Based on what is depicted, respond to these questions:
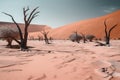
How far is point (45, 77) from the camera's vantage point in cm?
397

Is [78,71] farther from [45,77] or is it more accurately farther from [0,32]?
[0,32]

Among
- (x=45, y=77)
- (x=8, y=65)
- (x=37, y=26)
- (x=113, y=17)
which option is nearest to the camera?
(x=45, y=77)

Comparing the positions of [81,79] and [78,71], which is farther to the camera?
[78,71]

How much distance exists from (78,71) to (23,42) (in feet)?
24.8

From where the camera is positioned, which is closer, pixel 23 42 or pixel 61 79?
pixel 61 79

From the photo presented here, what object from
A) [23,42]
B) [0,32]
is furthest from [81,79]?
[0,32]

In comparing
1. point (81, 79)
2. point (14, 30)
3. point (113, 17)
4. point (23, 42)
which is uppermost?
point (113, 17)

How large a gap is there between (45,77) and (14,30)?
35.4ft

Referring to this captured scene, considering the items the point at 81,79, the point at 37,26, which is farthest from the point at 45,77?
the point at 37,26

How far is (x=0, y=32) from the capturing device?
13.7 metres

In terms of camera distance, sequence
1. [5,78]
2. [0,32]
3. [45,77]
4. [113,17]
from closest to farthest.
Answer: [5,78], [45,77], [0,32], [113,17]

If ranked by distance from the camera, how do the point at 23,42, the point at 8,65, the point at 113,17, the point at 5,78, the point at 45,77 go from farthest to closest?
1. the point at 113,17
2. the point at 23,42
3. the point at 8,65
4. the point at 45,77
5. the point at 5,78

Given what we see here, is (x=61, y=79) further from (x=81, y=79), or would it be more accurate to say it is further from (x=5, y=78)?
(x=5, y=78)

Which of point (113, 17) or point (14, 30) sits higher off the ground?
point (113, 17)
